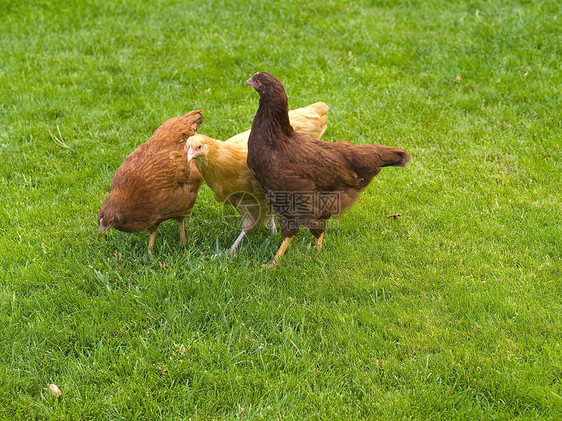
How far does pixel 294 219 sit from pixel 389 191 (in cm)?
153

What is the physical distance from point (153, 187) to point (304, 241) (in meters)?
1.48

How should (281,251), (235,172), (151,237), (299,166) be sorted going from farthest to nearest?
1. (151,237)
2. (281,251)
3. (235,172)
4. (299,166)

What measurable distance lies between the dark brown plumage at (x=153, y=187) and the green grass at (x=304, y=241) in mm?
370

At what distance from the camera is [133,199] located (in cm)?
441

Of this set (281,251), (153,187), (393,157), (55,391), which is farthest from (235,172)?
(55,391)

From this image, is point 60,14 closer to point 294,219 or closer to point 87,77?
point 87,77

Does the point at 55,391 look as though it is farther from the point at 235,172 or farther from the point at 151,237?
the point at 235,172

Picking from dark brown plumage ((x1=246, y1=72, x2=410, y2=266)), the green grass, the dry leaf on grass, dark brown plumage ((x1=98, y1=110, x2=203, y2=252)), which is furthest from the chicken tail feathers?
the dry leaf on grass

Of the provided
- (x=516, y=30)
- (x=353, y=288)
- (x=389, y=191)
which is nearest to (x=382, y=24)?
(x=516, y=30)

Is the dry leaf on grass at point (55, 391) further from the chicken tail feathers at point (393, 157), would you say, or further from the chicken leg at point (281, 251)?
the chicken tail feathers at point (393, 157)

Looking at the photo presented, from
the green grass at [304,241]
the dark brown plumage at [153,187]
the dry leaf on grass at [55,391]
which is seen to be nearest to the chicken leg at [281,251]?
the green grass at [304,241]

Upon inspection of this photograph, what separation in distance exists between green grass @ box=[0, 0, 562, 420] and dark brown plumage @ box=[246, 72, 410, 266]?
1.42ft

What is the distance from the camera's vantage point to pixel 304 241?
5188 millimetres

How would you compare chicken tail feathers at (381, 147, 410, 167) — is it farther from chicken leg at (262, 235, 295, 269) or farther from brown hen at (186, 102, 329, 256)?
chicken leg at (262, 235, 295, 269)
